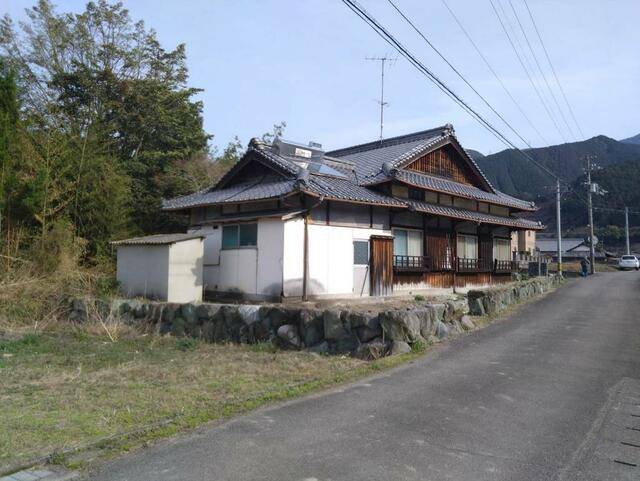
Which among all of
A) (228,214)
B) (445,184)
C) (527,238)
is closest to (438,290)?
(445,184)

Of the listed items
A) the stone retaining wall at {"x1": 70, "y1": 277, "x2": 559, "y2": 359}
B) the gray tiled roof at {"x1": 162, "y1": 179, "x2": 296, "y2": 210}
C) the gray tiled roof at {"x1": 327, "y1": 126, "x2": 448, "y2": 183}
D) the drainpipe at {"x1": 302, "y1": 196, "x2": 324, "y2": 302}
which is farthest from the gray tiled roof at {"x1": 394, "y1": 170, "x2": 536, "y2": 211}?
the stone retaining wall at {"x1": 70, "y1": 277, "x2": 559, "y2": 359}

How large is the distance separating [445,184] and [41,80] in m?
18.9

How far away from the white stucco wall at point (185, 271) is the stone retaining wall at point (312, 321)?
2.83ft

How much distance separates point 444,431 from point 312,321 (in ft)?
14.7

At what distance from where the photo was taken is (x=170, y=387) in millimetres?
6473

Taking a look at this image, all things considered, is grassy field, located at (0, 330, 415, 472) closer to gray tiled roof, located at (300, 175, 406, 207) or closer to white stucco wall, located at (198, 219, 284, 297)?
white stucco wall, located at (198, 219, 284, 297)

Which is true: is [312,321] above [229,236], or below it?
below

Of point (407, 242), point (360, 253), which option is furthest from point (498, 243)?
point (360, 253)

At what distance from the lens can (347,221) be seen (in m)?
13.6

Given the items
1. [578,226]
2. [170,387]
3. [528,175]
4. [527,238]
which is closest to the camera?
[170,387]

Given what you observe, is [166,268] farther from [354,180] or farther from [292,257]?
[354,180]

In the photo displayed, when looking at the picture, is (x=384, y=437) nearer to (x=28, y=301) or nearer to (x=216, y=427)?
(x=216, y=427)

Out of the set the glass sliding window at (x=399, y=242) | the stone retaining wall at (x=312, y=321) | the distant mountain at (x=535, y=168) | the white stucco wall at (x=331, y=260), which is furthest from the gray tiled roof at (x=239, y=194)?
the distant mountain at (x=535, y=168)

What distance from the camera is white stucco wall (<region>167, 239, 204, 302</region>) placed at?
1232cm
